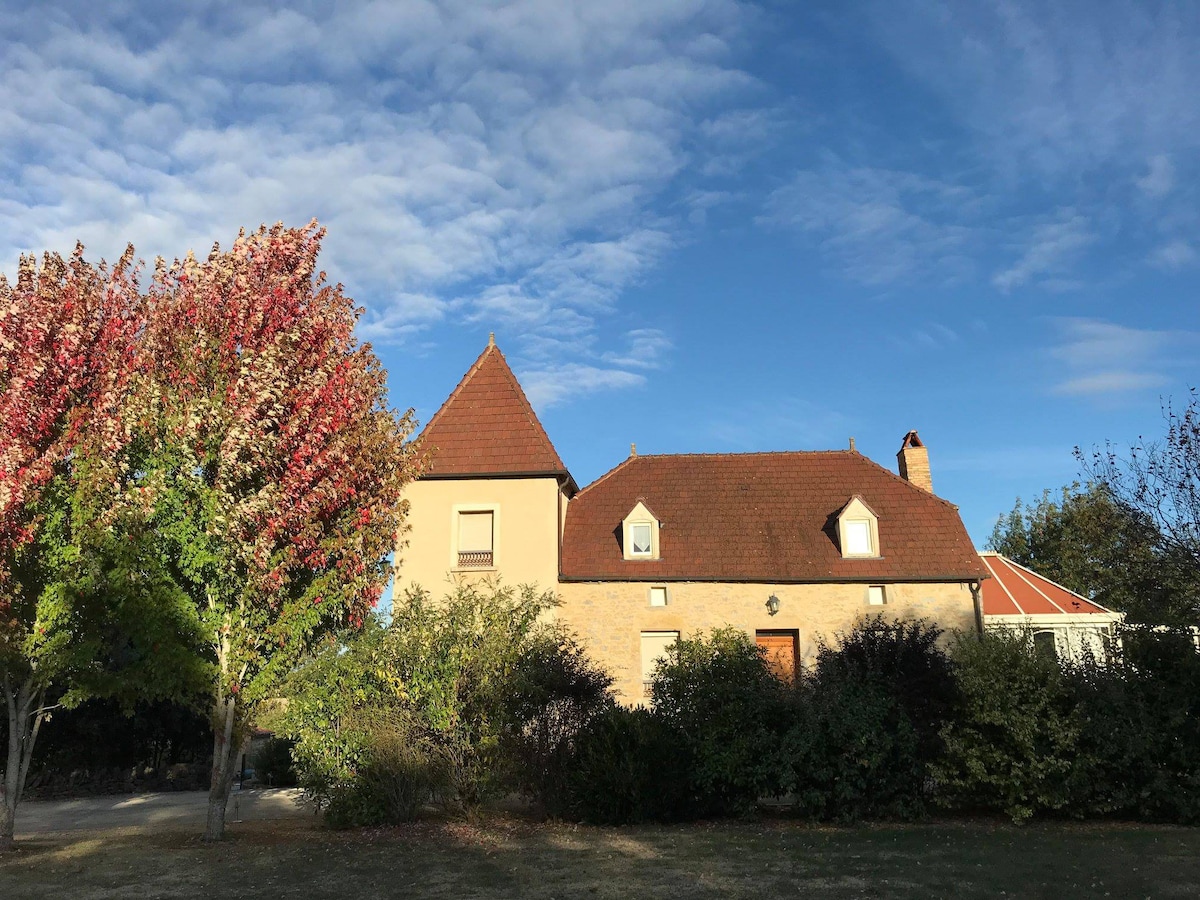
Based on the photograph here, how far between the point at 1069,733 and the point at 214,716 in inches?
437

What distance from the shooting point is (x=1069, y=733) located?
434 inches

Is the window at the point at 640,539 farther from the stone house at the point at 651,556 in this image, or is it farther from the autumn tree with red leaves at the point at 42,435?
the autumn tree with red leaves at the point at 42,435

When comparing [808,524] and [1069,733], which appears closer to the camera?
[1069,733]

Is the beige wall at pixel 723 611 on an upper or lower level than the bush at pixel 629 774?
upper

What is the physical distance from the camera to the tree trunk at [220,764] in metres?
11.3

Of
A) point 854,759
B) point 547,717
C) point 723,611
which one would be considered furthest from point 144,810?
point 854,759

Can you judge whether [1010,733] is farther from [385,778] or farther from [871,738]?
[385,778]

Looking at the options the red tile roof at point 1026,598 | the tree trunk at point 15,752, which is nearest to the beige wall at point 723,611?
the red tile roof at point 1026,598

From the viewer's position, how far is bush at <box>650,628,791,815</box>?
1188 cm

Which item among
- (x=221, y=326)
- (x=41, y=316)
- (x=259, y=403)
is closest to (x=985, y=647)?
(x=259, y=403)

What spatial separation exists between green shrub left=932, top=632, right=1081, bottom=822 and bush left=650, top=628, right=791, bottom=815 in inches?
88.2

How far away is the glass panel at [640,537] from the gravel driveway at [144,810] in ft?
28.0

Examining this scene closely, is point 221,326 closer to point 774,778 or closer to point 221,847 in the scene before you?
point 221,847

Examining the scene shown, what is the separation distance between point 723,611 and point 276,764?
42.4 feet
